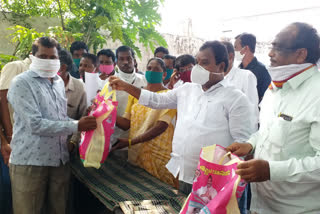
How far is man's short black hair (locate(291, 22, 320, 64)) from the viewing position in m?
1.52

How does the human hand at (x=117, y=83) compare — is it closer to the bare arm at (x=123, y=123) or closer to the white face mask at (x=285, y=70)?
the bare arm at (x=123, y=123)

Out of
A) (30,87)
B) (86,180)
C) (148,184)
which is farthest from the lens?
(86,180)

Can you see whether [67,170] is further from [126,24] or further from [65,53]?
[126,24]

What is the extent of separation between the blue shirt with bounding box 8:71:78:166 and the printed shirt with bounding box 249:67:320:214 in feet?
5.59

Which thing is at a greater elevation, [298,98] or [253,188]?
[298,98]

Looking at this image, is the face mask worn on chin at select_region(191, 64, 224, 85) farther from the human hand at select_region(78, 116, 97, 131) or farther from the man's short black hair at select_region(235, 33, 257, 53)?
the man's short black hair at select_region(235, 33, 257, 53)

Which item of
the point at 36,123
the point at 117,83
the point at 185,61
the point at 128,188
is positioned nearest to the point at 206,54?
the point at 117,83

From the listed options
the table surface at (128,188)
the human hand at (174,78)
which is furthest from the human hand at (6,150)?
the human hand at (174,78)

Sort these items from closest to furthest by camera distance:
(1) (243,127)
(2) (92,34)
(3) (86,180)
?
(1) (243,127) < (3) (86,180) < (2) (92,34)

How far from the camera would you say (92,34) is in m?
5.70

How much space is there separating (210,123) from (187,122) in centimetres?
20

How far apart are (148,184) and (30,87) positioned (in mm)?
1449

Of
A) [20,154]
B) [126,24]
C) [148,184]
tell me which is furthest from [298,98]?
[126,24]

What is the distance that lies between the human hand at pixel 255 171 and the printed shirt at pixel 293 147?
0.10 feet
